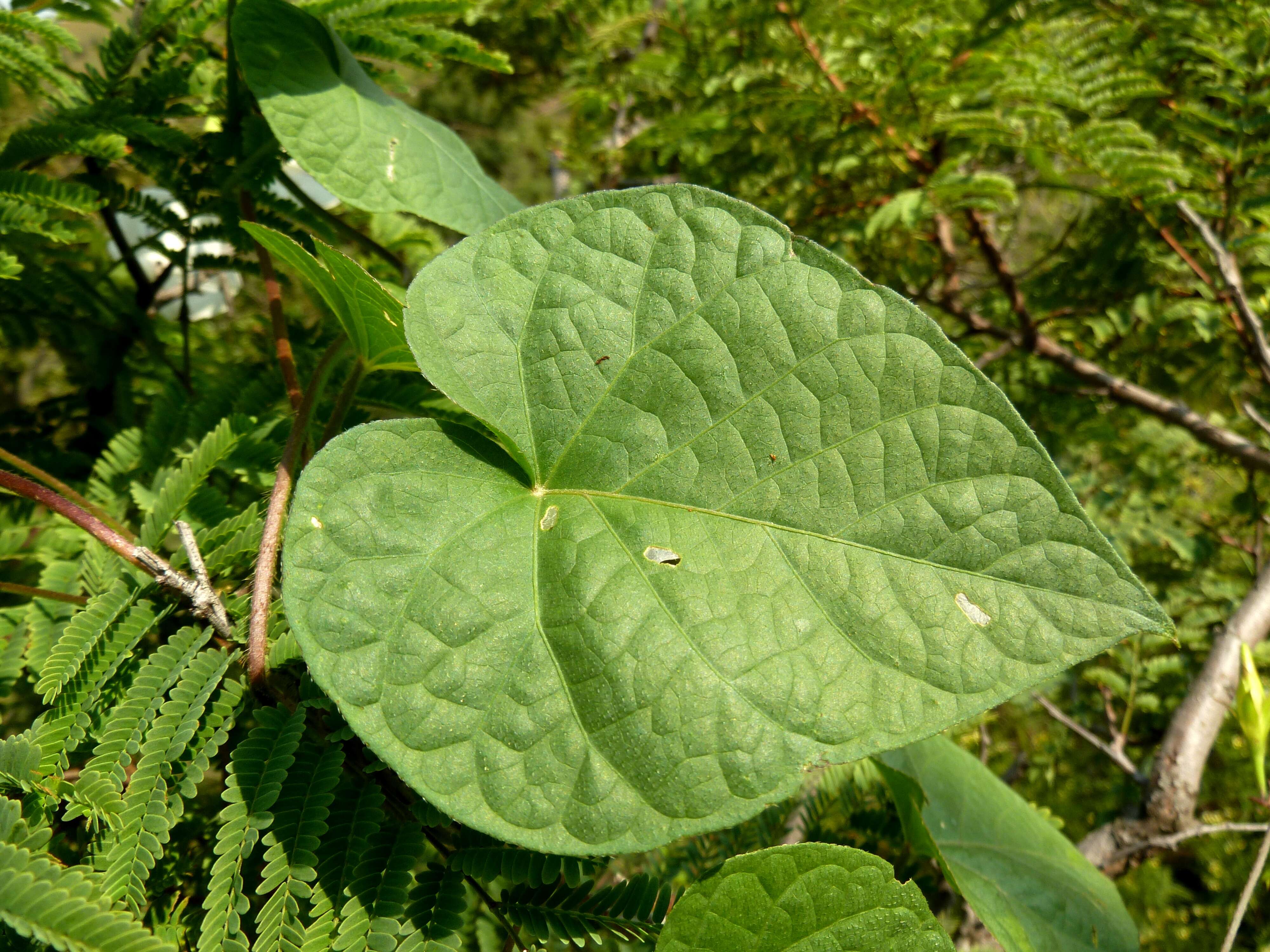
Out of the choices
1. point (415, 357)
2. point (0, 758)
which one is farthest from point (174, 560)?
point (415, 357)

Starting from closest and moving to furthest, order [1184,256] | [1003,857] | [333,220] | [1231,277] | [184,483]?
[184,483] < [1003,857] < [333,220] < [1231,277] < [1184,256]

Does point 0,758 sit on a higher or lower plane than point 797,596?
lower

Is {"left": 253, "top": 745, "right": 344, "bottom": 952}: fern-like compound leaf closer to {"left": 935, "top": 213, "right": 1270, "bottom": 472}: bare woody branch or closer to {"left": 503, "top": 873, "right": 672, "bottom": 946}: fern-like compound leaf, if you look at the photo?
{"left": 503, "top": 873, "right": 672, "bottom": 946}: fern-like compound leaf

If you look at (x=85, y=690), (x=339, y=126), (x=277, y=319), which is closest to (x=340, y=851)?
(x=85, y=690)

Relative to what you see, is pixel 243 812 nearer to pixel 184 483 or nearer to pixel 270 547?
pixel 270 547

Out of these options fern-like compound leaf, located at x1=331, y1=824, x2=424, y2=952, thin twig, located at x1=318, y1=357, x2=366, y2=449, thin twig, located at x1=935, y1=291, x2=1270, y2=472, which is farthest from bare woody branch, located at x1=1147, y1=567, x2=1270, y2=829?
thin twig, located at x1=318, y1=357, x2=366, y2=449

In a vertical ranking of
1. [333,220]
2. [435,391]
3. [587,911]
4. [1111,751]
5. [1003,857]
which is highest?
[333,220]

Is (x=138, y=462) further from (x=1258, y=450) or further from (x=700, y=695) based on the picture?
(x=1258, y=450)
